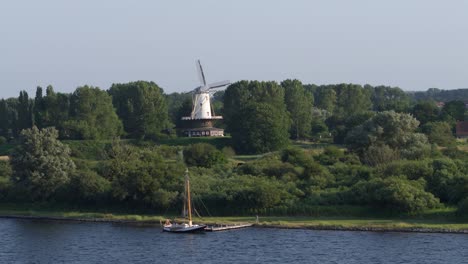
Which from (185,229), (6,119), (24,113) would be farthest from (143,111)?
(185,229)

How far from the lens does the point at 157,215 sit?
64625 millimetres

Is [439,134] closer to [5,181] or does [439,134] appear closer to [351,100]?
[5,181]

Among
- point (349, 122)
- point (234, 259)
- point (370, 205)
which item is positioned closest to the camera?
point (234, 259)

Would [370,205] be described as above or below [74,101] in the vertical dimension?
below

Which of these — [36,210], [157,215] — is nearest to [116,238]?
[157,215]

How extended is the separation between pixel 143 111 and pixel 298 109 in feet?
67.0

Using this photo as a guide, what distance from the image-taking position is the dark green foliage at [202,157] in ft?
269

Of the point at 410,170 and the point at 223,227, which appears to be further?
the point at 410,170

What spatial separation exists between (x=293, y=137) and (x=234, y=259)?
70.9 meters

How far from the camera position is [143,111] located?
11344 centimetres

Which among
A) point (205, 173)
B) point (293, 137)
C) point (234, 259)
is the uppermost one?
point (293, 137)

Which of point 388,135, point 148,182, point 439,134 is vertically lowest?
point 148,182

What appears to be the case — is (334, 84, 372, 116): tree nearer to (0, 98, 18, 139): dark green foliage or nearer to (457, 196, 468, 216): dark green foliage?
(0, 98, 18, 139): dark green foliage

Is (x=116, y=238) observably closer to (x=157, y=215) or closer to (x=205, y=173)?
(x=157, y=215)
